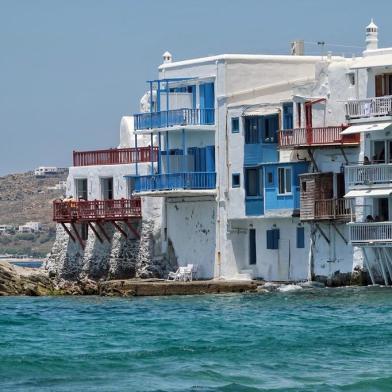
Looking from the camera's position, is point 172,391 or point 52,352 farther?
point 52,352

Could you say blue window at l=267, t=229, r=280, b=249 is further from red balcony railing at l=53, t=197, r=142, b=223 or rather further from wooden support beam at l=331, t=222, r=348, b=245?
red balcony railing at l=53, t=197, r=142, b=223

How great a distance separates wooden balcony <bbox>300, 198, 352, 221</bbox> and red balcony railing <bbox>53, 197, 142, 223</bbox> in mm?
10323

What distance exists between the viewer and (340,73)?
69000mm

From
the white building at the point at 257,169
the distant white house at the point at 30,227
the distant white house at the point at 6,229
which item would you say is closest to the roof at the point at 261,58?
the white building at the point at 257,169

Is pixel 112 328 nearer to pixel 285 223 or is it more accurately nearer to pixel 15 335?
pixel 15 335

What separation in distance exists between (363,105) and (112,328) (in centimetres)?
1549

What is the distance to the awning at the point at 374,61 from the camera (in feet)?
220

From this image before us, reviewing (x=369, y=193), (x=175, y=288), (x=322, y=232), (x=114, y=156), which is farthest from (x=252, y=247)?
(x=114, y=156)

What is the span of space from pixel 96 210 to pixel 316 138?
39.8 feet

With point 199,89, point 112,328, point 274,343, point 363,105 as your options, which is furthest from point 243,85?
point 274,343

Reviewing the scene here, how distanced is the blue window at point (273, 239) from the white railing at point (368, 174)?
5.05m

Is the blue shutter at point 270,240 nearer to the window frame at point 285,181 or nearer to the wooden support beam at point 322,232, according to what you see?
the window frame at point 285,181

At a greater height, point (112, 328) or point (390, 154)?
point (390, 154)

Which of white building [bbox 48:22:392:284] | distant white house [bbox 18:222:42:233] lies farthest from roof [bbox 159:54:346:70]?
distant white house [bbox 18:222:42:233]
